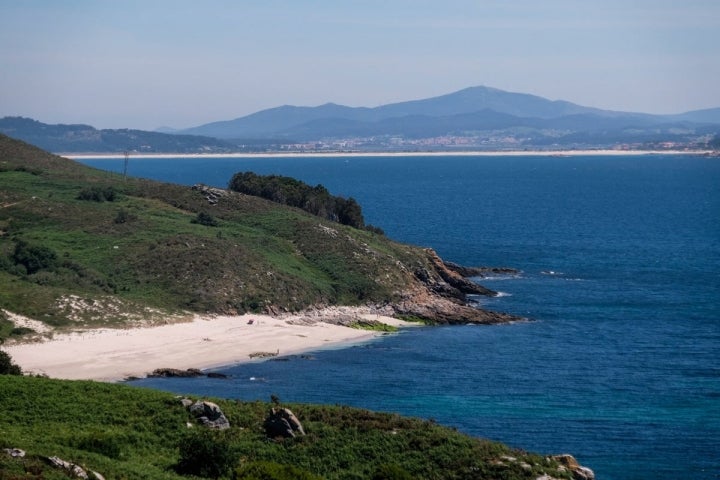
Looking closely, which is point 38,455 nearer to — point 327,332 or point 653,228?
point 327,332

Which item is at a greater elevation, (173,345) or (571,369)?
(173,345)

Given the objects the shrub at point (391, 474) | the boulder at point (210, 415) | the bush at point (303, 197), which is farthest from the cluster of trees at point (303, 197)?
the shrub at point (391, 474)

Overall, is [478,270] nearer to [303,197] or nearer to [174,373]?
[303,197]

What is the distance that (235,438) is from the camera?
110 ft

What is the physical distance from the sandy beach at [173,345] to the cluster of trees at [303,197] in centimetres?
3059

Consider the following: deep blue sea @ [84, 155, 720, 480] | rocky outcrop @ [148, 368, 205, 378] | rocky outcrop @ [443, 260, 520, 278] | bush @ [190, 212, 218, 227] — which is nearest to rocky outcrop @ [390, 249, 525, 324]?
rocky outcrop @ [443, 260, 520, 278]

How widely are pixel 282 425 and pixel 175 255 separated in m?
42.7

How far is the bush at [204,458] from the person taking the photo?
98.6ft

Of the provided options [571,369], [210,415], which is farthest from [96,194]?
[210,415]

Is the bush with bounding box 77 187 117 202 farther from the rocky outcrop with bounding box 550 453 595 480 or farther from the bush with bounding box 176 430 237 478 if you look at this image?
the rocky outcrop with bounding box 550 453 595 480

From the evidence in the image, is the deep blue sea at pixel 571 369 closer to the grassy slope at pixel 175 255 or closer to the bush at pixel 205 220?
the grassy slope at pixel 175 255

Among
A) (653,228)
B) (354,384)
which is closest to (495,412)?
(354,384)

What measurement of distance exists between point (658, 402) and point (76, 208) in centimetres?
5387

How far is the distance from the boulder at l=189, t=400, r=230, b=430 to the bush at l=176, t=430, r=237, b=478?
12.8 ft
